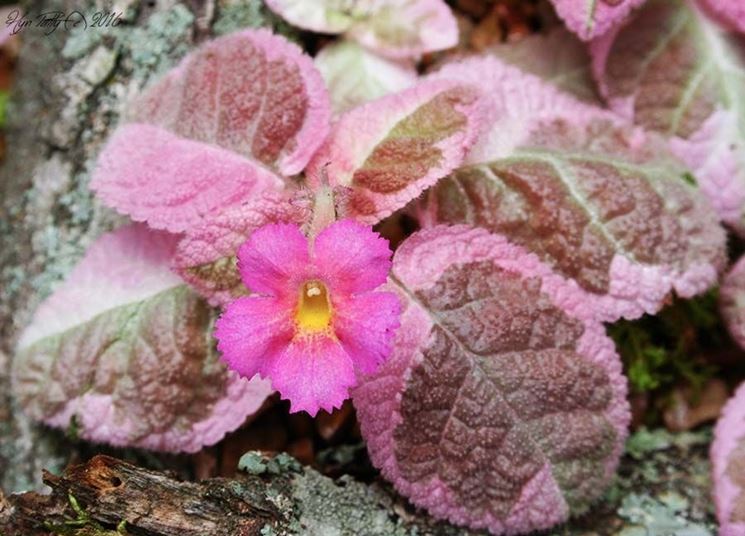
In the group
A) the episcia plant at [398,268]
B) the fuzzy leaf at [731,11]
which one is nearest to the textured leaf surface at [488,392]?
the episcia plant at [398,268]

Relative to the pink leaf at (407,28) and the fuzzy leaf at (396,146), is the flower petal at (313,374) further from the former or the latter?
the pink leaf at (407,28)

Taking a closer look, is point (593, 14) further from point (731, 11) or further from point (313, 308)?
point (313, 308)

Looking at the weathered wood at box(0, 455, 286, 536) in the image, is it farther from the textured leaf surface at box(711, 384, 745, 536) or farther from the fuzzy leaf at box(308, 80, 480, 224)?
the textured leaf surface at box(711, 384, 745, 536)

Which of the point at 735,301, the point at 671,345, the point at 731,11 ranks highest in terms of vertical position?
the point at 731,11

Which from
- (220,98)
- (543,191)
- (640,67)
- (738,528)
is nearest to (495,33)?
(640,67)

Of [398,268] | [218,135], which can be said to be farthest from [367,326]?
[218,135]

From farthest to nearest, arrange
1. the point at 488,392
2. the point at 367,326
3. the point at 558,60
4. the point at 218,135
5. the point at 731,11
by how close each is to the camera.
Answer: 1. the point at 558,60
2. the point at 731,11
3. the point at 218,135
4. the point at 488,392
5. the point at 367,326
